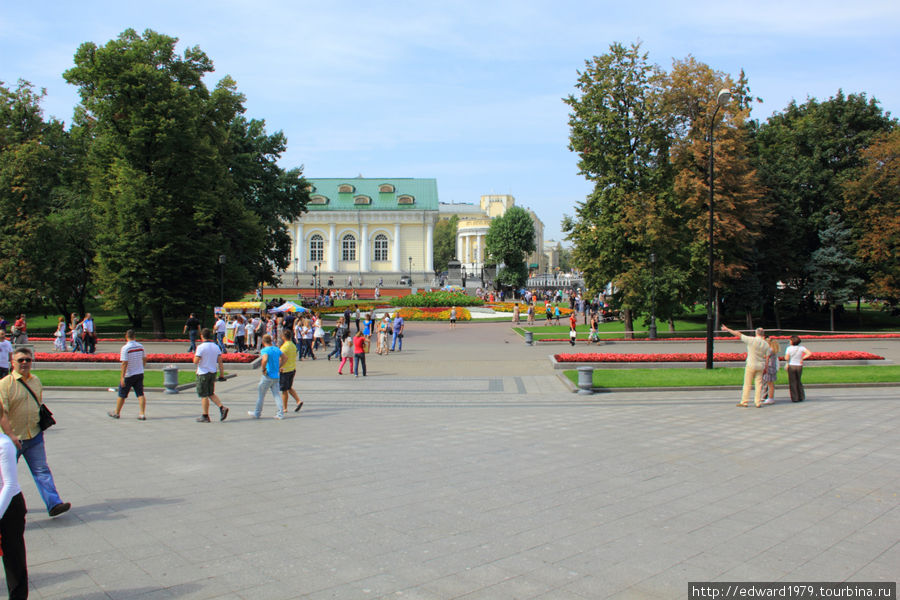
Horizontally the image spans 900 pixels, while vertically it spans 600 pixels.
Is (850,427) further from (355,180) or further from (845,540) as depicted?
(355,180)

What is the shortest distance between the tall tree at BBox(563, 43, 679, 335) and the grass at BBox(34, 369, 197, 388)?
67.1ft

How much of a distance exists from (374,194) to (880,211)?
67.1 m

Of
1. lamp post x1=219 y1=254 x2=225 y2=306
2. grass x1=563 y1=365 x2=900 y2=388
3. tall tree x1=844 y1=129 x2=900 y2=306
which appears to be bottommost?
grass x1=563 y1=365 x2=900 y2=388

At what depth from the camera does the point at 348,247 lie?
89.8 metres

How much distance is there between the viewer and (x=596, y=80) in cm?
3206

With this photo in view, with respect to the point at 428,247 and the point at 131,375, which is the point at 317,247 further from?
the point at 131,375

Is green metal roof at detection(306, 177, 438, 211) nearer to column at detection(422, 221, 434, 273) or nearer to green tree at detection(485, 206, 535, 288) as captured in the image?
column at detection(422, 221, 434, 273)

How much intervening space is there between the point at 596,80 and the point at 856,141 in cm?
2032

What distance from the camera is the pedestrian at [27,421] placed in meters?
6.41

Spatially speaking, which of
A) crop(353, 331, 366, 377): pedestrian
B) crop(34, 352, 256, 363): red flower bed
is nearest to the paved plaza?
crop(353, 331, 366, 377): pedestrian

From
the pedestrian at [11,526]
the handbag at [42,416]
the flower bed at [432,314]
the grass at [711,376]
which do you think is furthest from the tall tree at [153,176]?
the pedestrian at [11,526]

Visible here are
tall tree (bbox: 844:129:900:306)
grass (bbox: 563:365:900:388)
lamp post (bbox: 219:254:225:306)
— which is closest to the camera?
grass (bbox: 563:365:900:388)

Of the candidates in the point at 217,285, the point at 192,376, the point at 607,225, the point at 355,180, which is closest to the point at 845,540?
the point at 192,376

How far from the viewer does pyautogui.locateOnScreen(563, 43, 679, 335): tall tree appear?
31125mm
